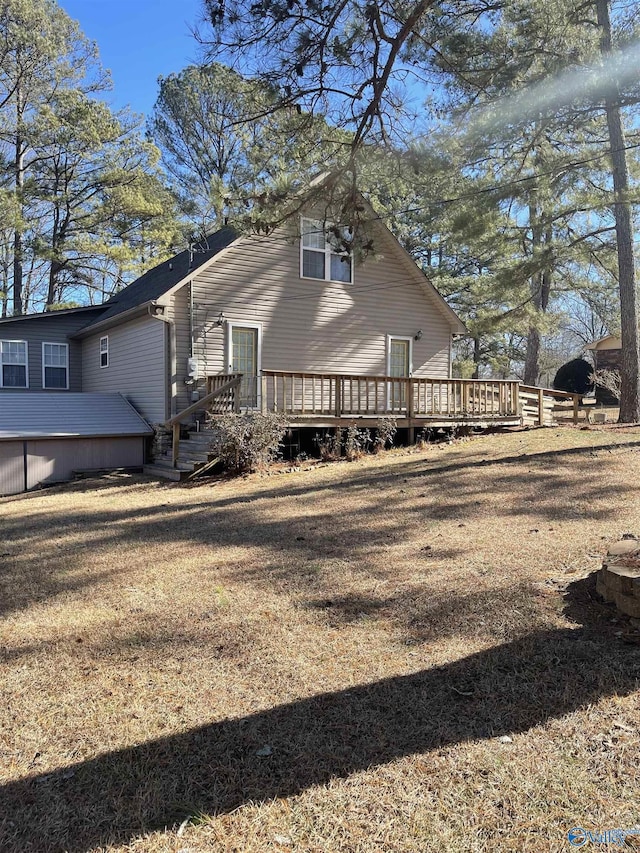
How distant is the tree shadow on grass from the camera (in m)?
2.26

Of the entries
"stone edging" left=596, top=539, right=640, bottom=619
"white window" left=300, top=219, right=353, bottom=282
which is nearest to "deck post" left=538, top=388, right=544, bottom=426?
"white window" left=300, top=219, right=353, bottom=282

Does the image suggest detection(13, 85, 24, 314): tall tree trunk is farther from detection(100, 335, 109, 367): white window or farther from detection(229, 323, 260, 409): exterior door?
detection(229, 323, 260, 409): exterior door

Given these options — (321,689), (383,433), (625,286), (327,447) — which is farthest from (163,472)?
(625,286)

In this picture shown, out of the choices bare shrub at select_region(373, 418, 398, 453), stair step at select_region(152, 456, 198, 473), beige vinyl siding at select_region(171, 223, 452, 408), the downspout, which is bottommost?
stair step at select_region(152, 456, 198, 473)

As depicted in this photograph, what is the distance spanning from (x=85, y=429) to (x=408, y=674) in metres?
10.7

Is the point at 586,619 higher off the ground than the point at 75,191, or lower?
lower

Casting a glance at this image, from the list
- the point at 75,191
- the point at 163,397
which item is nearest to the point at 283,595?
the point at 163,397

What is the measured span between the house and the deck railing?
0.04 m

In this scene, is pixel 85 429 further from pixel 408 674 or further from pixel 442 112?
pixel 408 674

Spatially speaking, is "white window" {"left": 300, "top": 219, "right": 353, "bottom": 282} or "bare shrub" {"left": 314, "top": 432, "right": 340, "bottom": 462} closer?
"bare shrub" {"left": 314, "top": 432, "right": 340, "bottom": 462}

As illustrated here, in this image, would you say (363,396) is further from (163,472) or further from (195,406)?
(163,472)

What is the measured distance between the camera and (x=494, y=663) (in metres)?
3.35

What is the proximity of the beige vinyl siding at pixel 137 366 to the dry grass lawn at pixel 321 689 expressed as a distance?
6.63m

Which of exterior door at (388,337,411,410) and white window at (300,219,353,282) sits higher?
white window at (300,219,353,282)
